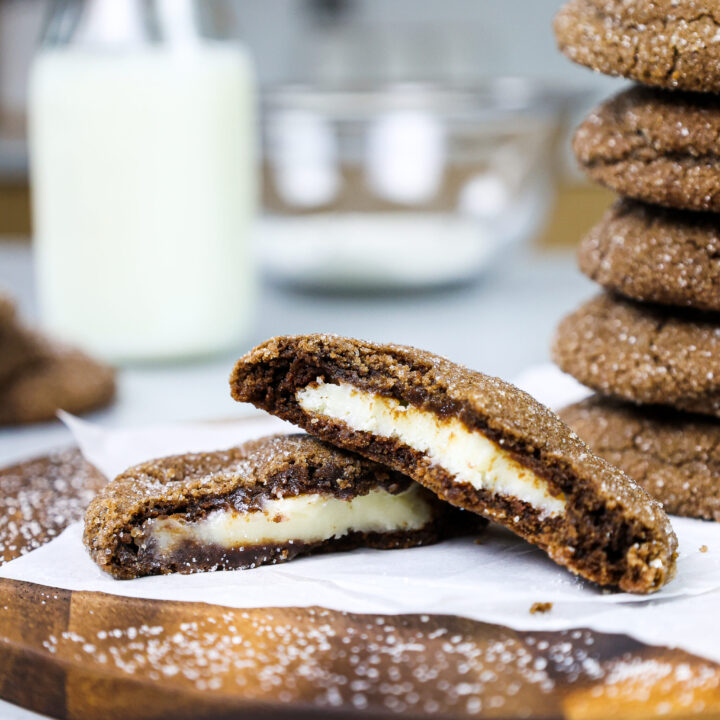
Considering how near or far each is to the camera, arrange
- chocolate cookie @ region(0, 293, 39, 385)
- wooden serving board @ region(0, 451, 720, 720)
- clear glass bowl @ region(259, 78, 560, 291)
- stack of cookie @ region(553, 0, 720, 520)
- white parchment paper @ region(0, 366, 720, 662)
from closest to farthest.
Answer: wooden serving board @ region(0, 451, 720, 720)
white parchment paper @ region(0, 366, 720, 662)
stack of cookie @ region(553, 0, 720, 520)
chocolate cookie @ region(0, 293, 39, 385)
clear glass bowl @ region(259, 78, 560, 291)

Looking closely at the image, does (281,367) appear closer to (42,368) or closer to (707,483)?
(707,483)

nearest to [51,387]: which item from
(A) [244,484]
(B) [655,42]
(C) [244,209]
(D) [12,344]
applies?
(D) [12,344]

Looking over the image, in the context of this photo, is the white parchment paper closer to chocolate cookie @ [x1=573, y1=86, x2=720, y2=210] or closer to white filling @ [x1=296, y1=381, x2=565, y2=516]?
white filling @ [x1=296, y1=381, x2=565, y2=516]

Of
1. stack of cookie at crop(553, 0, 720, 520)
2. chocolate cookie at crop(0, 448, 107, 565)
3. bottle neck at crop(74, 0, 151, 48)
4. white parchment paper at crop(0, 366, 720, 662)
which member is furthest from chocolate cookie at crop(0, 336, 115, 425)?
stack of cookie at crop(553, 0, 720, 520)

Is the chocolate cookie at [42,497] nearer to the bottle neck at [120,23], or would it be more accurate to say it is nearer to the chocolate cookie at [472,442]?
the chocolate cookie at [472,442]

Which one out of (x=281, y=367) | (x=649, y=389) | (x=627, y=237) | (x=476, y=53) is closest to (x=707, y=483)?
(x=649, y=389)

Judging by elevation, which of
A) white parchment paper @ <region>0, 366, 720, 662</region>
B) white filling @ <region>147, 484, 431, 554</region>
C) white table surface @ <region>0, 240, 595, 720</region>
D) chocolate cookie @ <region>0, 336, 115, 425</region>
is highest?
white filling @ <region>147, 484, 431, 554</region>

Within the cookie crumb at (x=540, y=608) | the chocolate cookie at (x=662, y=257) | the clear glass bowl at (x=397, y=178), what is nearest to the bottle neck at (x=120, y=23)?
the clear glass bowl at (x=397, y=178)

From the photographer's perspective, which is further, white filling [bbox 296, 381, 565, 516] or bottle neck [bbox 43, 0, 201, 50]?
bottle neck [bbox 43, 0, 201, 50]
